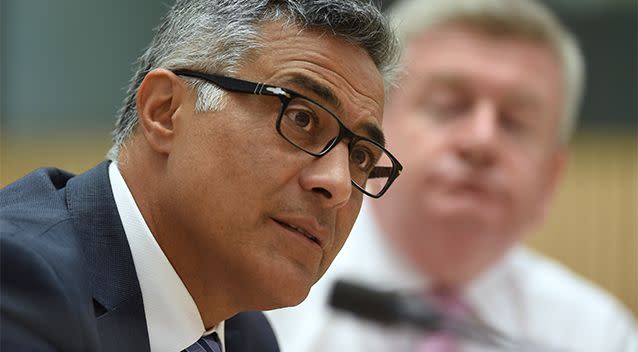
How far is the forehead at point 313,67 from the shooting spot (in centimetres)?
142

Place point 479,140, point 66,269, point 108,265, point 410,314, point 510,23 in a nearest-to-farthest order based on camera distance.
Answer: point 66,269
point 108,265
point 410,314
point 479,140
point 510,23

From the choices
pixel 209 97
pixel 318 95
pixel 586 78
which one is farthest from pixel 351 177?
pixel 586 78

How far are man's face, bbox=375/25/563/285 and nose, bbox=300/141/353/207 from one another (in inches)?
54.1

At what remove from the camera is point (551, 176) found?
307 centimetres

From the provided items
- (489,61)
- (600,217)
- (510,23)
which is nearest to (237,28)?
→ (489,61)

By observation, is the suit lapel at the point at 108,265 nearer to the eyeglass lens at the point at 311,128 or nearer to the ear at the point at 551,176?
the eyeglass lens at the point at 311,128

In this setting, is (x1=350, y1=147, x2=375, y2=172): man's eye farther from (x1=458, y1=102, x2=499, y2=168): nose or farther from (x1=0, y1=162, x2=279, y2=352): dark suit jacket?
(x1=458, y1=102, x2=499, y2=168): nose

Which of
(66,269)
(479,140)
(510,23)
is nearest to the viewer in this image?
(66,269)

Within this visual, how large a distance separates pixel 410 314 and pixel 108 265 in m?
1.00

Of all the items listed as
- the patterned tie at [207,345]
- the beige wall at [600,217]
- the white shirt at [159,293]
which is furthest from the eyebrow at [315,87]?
the beige wall at [600,217]

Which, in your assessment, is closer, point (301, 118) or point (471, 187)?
point (301, 118)

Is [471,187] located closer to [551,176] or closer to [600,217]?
[551,176]

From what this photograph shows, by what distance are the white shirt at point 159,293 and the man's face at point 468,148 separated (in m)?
1.44

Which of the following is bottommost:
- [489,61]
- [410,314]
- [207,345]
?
[410,314]
